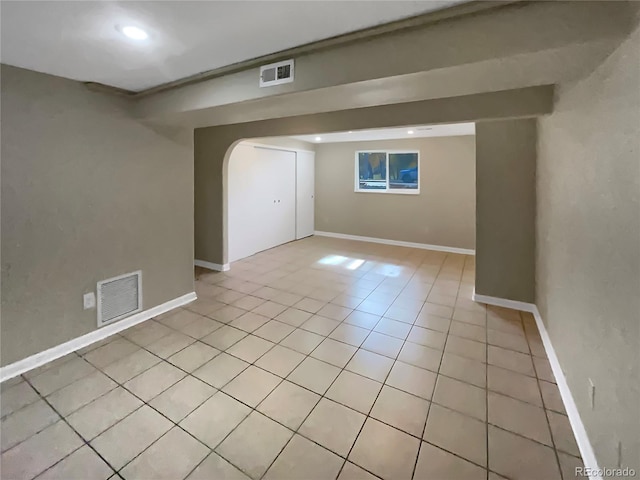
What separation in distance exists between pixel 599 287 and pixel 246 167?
15.9 ft

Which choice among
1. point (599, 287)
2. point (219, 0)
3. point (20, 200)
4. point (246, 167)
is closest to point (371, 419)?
point (599, 287)

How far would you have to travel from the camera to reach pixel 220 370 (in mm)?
2273

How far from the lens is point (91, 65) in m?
2.07

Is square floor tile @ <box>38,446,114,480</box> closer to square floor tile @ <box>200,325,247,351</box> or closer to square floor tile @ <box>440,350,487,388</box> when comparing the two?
square floor tile @ <box>200,325,247,351</box>

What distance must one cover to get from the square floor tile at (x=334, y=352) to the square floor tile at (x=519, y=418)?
1.00 m

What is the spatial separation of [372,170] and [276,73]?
520 cm

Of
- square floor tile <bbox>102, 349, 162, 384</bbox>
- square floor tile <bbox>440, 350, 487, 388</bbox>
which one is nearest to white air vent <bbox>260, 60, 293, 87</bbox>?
square floor tile <bbox>102, 349, 162, 384</bbox>

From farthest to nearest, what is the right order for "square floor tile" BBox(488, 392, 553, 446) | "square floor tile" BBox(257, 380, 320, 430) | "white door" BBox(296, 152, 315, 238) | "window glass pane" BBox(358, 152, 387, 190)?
"white door" BBox(296, 152, 315, 238), "window glass pane" BBox(358, 152, 387, 190), "square floor tile" BBox(257, 380, 320, 430), "square floor tile" BBox(488, 392, 553, 446)

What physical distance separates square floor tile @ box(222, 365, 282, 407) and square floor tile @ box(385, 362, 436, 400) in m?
0.81

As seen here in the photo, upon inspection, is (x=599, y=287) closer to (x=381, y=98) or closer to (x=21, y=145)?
(x=381, y=98)

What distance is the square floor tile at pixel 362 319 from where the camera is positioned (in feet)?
9.95

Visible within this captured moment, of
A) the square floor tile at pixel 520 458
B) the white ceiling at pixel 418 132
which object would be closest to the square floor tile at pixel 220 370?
the square floor tile at pixel 520 458

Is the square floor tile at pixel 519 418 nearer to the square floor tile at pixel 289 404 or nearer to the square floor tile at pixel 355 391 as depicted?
the square floor tile at pixel 355 391

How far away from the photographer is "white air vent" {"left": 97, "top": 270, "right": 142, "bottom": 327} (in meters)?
2.72
